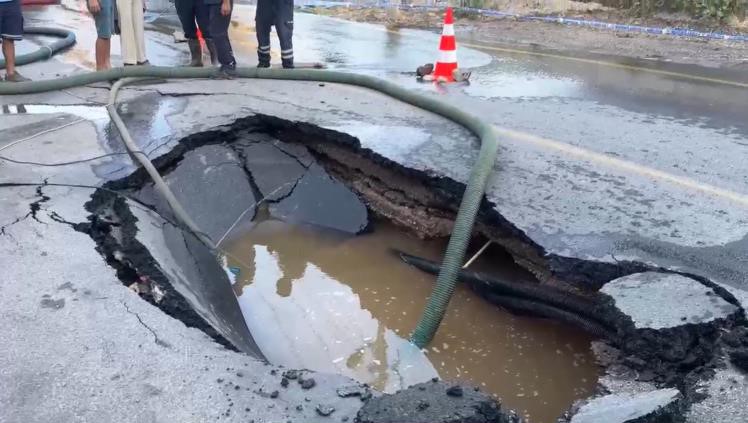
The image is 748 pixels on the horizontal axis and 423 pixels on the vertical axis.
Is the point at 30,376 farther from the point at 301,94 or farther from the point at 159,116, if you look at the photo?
the point at 301,94

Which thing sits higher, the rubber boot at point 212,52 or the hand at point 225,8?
the hand at point 225,8

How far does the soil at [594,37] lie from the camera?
972 cm

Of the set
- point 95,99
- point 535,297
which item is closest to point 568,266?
point 535,297

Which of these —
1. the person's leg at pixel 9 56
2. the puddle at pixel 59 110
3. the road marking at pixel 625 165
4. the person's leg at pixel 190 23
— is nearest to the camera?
the road marking at pixel 625 165

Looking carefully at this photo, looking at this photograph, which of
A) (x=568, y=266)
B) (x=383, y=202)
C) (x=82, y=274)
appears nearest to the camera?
(x=82, y=274)

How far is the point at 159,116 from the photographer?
5.34 m

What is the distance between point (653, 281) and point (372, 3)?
14.6 meters

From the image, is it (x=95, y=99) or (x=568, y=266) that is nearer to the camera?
(x=568, y=266)

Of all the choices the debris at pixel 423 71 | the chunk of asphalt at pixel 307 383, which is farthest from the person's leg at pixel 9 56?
the chunk of asphalt at pixel 307 383

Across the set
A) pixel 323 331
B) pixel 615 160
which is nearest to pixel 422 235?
pixel 323 331

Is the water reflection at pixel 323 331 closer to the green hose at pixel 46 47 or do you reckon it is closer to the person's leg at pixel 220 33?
the person's leg at pixel 220 33

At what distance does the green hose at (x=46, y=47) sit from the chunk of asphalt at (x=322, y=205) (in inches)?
169

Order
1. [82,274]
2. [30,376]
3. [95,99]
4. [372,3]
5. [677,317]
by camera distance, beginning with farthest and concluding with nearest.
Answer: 1. [372,3]
2. [95,99]
3. [82,274]
4. [677,317]
5. [30,376]

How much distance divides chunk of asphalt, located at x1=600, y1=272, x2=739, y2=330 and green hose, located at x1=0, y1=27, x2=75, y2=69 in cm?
683
